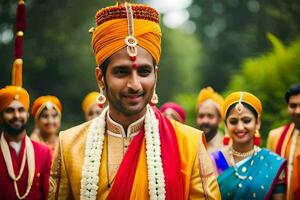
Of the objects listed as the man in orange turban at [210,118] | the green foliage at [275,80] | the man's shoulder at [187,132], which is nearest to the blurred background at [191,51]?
the green foliage at [275,80]

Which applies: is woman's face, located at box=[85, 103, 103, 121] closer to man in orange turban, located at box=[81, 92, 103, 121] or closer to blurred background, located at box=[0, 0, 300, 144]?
man in orange turban, located at box=[81, 92, 103, 121]

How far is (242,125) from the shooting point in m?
6.03

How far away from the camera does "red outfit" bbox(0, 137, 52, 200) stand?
6320 mm

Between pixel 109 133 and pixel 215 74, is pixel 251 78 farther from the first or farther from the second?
pixel 215 74

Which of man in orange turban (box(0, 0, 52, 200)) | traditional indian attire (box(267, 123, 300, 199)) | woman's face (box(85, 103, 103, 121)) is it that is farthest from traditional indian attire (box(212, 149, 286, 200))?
woman's face (box(85, 103, 103, 121))

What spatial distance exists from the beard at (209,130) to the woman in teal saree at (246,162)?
198 centimetres

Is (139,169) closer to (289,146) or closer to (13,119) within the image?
(13,119)

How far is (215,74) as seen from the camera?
29.2 m

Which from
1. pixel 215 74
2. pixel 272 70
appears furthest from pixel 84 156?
pixel 215 74

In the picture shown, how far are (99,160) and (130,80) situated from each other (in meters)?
0.64

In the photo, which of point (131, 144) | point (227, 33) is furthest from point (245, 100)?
point (227, 33)

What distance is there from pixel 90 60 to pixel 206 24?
16.0 metres

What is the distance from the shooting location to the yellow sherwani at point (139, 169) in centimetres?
405

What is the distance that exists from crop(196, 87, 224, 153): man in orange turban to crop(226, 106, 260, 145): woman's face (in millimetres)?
1932
